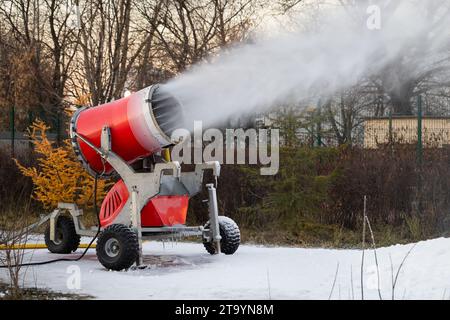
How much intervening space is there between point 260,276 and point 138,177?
210 cm

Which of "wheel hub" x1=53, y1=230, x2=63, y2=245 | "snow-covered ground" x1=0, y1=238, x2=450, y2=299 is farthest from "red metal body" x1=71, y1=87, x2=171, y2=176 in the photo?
"snow-covered ground" x1=0, y1=238, x2=450, y2=299

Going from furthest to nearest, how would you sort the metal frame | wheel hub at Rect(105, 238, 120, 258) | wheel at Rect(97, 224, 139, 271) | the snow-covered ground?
the metal frame < wheel hub at Rect(105, 238, 120, 258) < wheel at Rect(97, 224, 139, 271) < the snow-covered ground

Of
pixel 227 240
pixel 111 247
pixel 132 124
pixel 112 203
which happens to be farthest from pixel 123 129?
pixel 227 240

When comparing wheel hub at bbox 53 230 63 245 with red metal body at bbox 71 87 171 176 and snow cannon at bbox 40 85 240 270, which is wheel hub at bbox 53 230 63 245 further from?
red metal body at bbox 71 87 171 176

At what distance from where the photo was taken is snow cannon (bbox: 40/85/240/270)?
8734mm

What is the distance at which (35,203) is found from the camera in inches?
617

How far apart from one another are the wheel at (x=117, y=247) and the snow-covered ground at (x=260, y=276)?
0.42ft

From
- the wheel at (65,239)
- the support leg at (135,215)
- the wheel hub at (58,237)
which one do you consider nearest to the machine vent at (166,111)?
the support leg at (135,215)

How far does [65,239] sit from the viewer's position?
33.9ft

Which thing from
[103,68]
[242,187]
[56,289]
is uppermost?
[103,68]

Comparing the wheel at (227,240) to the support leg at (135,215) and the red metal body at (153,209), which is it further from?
the support leg at (135,215)

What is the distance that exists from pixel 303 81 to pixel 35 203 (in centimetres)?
736
